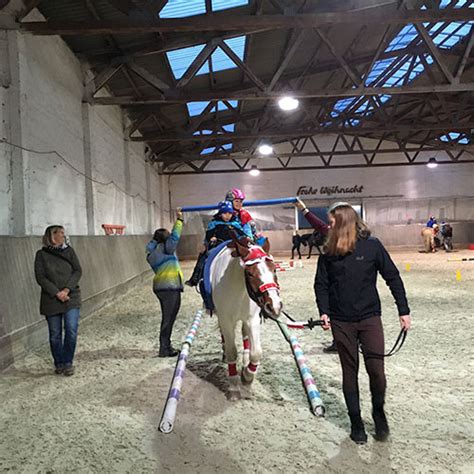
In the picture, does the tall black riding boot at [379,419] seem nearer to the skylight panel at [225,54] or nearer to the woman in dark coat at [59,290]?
the woman in dark coat at [59,290]

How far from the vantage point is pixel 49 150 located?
7453 millimetres

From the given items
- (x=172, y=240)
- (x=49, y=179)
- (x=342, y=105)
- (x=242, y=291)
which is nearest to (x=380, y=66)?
(x=342, y=105)

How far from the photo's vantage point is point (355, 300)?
8.33 ft

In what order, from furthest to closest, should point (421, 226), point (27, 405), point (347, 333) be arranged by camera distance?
point (421, 226)
point (27, 405)
point (347, 333)

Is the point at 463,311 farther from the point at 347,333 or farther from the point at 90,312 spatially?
the point at 90,312

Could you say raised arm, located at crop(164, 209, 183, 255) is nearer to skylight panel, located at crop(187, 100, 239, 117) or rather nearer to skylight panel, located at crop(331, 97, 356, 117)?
skylight panel, located at crop(187, 100, 239, 117)

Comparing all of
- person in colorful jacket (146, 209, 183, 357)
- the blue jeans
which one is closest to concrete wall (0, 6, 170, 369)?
the blue jeans

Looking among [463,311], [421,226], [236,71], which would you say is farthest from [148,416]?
[421,226]

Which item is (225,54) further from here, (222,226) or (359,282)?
(359,282)

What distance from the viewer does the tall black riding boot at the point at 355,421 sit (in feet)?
8.58

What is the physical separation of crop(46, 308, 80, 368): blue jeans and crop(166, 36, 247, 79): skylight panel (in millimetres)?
7584

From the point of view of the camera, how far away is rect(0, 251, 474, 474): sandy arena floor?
247cm

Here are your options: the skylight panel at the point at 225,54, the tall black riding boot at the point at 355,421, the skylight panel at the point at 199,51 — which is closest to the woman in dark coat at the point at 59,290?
the tall black riding boot at the point at 355,421

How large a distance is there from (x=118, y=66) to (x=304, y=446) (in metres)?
9.20
